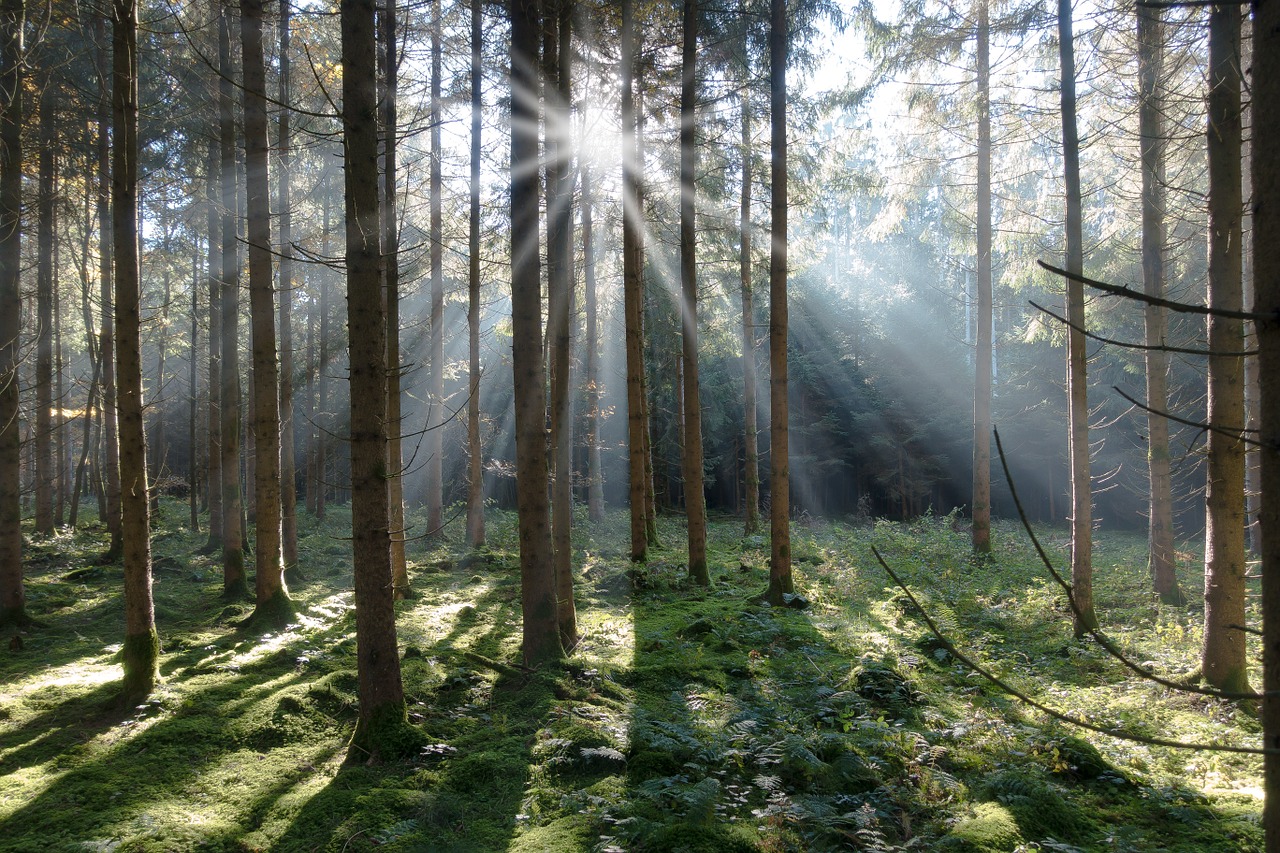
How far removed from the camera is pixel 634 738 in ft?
16.6

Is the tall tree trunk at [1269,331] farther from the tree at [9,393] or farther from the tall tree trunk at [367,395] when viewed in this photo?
the tree at [9,393]

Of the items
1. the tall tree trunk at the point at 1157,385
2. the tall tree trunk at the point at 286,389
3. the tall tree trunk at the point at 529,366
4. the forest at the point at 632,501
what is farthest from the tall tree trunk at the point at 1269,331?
the tall tree trunk at the point at 286,389

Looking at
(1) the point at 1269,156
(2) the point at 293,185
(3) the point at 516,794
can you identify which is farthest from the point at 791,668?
(2) the point at 293,185

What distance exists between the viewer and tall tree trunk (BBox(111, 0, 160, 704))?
17.8 ft

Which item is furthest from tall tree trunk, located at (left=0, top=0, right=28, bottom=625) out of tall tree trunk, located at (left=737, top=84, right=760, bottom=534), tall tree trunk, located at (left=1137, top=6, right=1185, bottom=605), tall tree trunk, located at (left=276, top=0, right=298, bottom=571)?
tall tree trunk, located at (left=1137, top=6, right=1185, bottom=605)

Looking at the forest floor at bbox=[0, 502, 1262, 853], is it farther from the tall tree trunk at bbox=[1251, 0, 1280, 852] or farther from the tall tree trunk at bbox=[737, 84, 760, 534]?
the tall tree trunk at bbox=[737, 84, 760, 534]

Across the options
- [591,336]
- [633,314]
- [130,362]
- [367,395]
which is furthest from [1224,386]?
Answer: [591,336]

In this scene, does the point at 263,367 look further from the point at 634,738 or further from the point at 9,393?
the point at 634,738

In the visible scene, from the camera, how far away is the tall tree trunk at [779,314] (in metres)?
9.59

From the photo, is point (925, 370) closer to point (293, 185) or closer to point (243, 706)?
point (293, 185)

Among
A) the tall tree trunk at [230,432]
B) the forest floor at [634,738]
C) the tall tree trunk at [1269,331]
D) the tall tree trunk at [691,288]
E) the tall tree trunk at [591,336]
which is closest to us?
the tall tree trunk at [1269,331]

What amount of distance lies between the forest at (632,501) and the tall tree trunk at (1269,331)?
0.04 feet

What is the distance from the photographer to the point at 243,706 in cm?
560

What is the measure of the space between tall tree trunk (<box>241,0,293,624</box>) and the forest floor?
1.99 feet
